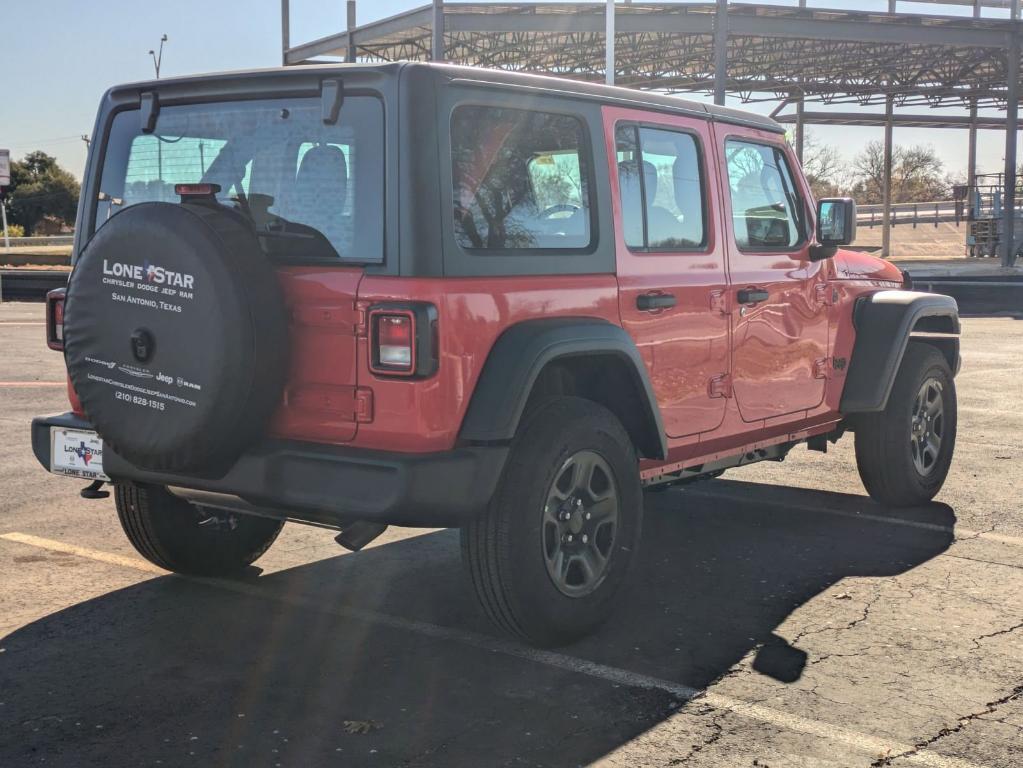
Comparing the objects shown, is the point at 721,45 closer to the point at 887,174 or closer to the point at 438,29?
the point at 438,29

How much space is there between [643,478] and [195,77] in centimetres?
235

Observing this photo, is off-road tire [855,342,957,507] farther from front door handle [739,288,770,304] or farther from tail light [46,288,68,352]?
tail light [46,288,68,352]

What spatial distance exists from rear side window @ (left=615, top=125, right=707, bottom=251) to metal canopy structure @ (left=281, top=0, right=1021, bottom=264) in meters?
20.0

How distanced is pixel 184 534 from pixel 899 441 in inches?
148

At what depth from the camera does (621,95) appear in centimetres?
496

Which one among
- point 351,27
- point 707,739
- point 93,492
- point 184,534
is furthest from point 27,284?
point 707,739

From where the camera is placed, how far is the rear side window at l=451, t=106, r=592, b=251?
13.9 feet

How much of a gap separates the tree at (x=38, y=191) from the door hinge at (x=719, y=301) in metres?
74.7

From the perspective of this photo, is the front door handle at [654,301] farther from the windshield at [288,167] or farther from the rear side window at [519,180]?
the windshield at [288,167]

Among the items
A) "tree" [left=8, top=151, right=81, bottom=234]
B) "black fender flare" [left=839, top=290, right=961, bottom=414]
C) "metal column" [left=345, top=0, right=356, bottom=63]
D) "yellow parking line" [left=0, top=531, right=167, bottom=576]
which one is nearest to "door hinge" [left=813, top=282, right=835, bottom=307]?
"black fender flare" [left=839, top=290, right=961, bottom=414]

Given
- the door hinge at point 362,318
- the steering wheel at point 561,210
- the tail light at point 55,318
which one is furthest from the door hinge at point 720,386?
the tail light at point 55,318

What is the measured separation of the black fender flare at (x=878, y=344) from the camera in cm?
641

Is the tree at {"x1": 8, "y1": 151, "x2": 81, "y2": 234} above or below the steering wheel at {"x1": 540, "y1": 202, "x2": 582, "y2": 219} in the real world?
above

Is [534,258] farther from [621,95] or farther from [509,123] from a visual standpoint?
[621,95]
